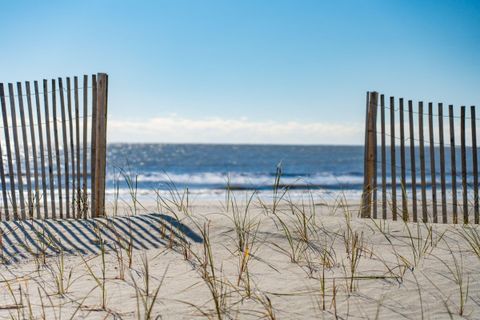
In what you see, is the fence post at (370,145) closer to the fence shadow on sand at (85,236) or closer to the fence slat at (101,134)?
the fence slat at (101,134)

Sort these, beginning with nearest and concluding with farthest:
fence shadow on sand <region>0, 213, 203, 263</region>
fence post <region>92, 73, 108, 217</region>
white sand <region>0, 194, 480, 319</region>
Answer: white sand <region>0, 194, 480, 319</region> < fence shadow on sand <region>0, 213, 203, 263</region> < fence post <region>92, 73, 108, 217</region>

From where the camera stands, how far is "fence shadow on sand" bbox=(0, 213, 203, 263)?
3.52 metres

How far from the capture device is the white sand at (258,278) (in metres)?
2.24

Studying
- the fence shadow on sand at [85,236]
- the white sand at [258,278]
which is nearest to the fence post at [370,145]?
the white sand at [258,278]

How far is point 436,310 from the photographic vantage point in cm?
221

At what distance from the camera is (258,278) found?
2717mm

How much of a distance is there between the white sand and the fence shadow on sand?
0.06 ft

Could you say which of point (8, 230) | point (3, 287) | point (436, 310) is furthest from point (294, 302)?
point (8, 230)

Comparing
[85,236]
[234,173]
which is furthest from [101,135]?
[234,173]

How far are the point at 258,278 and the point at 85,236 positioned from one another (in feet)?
5.97

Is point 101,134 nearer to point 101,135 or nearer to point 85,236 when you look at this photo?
point 101,135

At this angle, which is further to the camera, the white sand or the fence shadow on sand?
the fence shadow on sand

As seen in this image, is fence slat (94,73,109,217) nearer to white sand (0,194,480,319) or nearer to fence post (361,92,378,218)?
fence post (361,92,378,218)

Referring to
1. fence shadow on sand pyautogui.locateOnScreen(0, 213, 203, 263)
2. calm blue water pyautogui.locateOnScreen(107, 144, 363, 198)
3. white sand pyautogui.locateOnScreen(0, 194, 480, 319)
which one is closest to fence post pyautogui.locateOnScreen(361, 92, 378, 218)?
calm blue water pyautogui.locateOnScreen(107, 144, 363, 198)
